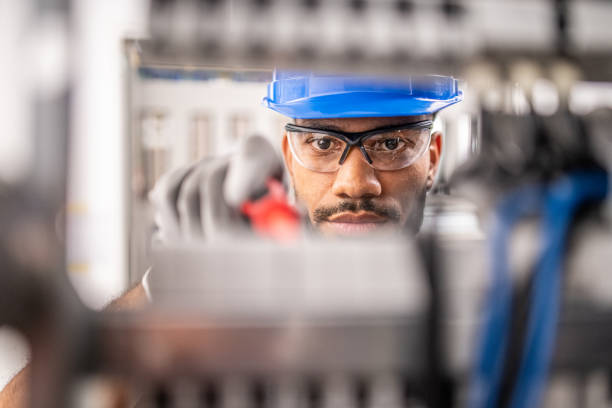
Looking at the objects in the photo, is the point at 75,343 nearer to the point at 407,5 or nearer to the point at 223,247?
the point at 223,247

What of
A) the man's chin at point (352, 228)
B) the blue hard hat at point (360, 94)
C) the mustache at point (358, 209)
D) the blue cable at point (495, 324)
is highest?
the blue hard hat at point (360, 94)

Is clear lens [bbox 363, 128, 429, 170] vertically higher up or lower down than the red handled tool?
higher up

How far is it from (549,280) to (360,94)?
18 centimetres

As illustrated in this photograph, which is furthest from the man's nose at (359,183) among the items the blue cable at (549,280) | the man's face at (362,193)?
the blue cable at (549,280)

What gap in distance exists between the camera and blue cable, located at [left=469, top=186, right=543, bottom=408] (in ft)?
0.87

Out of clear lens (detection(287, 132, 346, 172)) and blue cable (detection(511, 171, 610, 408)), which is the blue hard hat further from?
blue cable (detection(511, 171, 610, 408))

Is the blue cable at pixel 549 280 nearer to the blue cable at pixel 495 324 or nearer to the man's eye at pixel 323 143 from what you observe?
the blue cable at pixel 495 324

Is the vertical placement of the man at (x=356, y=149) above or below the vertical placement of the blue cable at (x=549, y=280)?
above

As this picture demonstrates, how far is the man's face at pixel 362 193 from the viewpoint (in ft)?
0.82

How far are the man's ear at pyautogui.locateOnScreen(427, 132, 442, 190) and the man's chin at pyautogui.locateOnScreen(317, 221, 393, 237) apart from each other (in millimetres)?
44

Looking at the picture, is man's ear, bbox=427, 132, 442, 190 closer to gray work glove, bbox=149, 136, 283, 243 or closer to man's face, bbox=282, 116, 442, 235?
man's face, bbox=282, 116, 442, 235

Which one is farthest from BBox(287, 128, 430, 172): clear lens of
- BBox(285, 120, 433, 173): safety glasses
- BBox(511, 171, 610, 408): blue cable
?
BBox(511, 171, 610, 408): blue cable

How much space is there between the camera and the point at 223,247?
0.88 ft

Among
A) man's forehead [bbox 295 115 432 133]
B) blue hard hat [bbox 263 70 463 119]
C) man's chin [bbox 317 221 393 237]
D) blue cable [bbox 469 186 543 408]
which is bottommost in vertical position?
blue cable [bbox 469 186 543 408]
